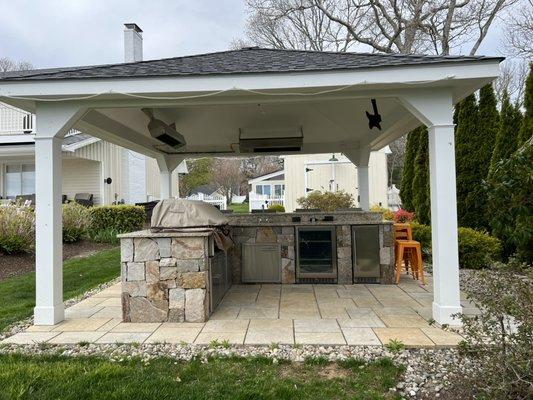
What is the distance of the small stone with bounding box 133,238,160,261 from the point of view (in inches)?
163

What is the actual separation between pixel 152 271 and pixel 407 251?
398 centimetres

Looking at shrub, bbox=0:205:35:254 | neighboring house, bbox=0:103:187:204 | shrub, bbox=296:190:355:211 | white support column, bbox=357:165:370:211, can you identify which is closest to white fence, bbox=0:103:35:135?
neighboring house, bbox=0:103:187:204

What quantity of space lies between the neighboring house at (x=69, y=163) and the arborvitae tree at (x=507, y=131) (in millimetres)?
11078

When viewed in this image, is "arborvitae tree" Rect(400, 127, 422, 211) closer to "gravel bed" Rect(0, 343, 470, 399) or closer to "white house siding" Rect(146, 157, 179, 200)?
"gravel bed" Rect(0, 343, 470, 399)

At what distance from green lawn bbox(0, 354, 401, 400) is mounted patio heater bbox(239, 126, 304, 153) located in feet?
14.2

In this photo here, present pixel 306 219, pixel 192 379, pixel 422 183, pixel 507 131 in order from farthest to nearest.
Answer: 1. pixel 422 183
2. pixel 507 131
3. pixel 306 219
4. pixel 192 379

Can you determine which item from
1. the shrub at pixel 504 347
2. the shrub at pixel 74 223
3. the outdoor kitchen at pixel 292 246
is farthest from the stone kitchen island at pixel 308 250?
the shrub at pixel 74 223

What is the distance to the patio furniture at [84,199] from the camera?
12.9 metres

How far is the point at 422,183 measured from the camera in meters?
9.93

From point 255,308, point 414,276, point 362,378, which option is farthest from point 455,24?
point 362,378

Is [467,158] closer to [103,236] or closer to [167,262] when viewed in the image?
[167,262]

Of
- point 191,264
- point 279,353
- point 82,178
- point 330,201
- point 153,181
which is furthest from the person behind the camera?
point 153,181

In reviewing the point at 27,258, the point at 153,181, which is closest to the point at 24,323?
the point at 27,258

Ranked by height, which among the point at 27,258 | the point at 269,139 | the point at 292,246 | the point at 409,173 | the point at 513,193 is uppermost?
the point at 269,139
